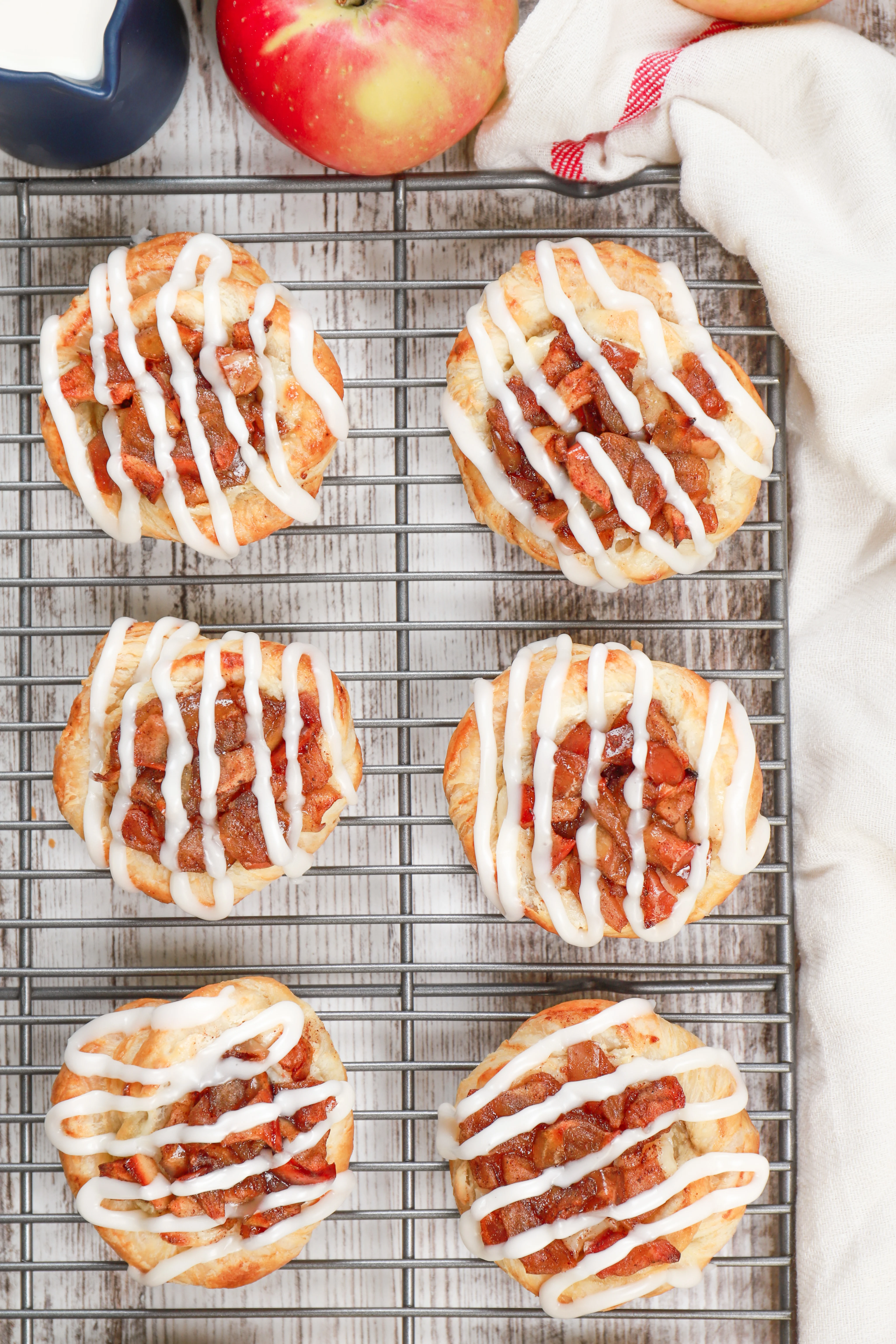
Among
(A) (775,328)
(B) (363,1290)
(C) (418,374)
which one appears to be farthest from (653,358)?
(B) (363,1290)

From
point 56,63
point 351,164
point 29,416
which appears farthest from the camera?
point 29,416

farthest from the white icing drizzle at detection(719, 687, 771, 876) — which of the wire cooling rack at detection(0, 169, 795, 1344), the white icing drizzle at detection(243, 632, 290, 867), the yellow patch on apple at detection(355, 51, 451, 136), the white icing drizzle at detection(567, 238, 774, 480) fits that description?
the yellow patch on apple at detection(355, 51, 451, 136)

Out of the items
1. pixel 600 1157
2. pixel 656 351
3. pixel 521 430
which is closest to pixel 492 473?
pixel 521 430

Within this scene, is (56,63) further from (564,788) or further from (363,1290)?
(363,1290)

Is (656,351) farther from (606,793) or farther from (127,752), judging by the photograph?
(127,752)

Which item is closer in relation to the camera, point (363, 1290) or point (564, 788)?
point (564, 788)

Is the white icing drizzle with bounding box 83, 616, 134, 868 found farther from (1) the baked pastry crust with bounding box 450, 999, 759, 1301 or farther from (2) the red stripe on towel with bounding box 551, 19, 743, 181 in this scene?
(2) the red stripe on towel with bounding box 551, 19, 743, 181
